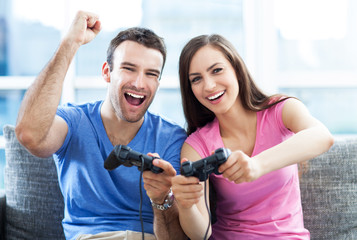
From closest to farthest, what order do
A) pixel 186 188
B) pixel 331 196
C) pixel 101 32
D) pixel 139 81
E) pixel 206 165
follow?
pixel 206 165 < pixel 186 188 < pixel 139 81 < pixel 331 196 < pixel 101 32

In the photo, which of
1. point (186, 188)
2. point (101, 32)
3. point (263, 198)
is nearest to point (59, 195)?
point (186, 188)

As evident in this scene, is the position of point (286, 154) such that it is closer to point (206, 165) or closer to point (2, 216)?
point (206, 165)

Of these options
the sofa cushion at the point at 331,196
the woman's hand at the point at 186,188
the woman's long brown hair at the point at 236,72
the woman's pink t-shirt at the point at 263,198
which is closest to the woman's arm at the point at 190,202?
the woman's hand at the point at 186,188

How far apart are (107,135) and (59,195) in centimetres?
42

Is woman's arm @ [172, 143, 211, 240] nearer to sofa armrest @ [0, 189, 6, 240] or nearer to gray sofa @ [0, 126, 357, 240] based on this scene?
gray sofa @ [0, 126, 357, 240]

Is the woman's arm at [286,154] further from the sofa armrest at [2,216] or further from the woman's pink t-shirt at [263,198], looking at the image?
the sofa armrest at [2,216]

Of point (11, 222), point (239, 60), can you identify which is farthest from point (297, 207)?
point (11, 222)

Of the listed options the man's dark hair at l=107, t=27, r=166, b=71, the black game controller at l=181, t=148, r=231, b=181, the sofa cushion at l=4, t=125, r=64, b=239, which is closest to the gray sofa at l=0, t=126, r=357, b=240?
the sofa cushion at l=4, t=125, r=64, b=239

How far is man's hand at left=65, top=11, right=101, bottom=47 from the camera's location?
1455mm

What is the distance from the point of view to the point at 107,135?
1639mm

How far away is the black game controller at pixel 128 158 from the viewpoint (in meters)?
1.17

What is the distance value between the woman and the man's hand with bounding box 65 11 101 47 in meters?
0.39

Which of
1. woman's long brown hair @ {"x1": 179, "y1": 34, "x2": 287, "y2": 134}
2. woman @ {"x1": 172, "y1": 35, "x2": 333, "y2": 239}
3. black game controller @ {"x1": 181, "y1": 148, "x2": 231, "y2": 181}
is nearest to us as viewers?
black game controller @ {"x1": 181, "y1": 148, "x2": 231, "y2": 181}

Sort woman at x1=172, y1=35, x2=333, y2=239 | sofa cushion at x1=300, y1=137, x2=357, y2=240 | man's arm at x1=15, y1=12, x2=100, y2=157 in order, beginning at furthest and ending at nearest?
1. sofa cushion at x1=300, y1=137, x2=357, y2=240
2. woman at x1=172, y1=35, x2=333, y2=239
3. man's arm at x1=15, y1=12, x2=100, y2=157
